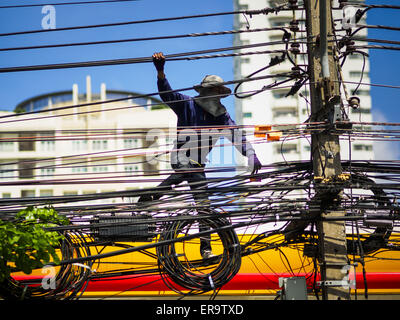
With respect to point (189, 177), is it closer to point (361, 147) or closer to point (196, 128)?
point (196, 128)

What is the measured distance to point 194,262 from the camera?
21.2ft

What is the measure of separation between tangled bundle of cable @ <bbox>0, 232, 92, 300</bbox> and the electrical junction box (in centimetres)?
254

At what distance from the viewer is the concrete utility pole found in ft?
18.3

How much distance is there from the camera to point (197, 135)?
22.3ft

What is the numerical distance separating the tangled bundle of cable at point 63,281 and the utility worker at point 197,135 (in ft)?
3.53

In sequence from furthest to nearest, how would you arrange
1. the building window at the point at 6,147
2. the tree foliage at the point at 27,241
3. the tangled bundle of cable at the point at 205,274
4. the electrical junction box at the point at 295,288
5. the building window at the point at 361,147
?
the building window at the point at 6,147 < the building window at the point at 361,147 < the tangled bundle of cable at the point at 205,274 < the electrical junction box at the point at 295,288 < the tree foliage at the point at 27,241

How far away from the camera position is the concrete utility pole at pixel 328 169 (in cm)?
558

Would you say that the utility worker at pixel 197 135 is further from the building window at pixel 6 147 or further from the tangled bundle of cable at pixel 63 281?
the building window at pixel 6 147

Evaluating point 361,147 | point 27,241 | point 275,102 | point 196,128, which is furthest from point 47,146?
point 27,241

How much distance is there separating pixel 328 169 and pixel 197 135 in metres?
1.97

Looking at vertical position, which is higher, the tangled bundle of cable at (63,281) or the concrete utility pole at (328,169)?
the concrete utility pole at (328,169)

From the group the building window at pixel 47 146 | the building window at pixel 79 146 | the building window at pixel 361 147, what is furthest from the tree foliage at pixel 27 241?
the building window at pixel 47 146
